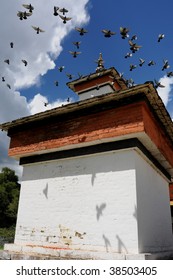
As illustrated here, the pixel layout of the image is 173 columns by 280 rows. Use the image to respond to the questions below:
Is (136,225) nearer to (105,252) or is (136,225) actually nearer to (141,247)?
(141,247)

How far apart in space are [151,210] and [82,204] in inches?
98.6

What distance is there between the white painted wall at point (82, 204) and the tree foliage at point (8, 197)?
105 ft

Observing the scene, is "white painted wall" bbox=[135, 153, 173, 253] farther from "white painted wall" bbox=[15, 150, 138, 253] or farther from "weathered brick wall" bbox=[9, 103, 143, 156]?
"weathered brick wall" bbox=[9, 103, 143, 156]

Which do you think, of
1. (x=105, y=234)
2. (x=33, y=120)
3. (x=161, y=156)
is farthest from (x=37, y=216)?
(x=161, y=156)

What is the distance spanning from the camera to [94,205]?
8289 millimetres

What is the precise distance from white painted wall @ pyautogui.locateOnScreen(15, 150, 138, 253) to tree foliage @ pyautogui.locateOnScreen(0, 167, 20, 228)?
1258 inches

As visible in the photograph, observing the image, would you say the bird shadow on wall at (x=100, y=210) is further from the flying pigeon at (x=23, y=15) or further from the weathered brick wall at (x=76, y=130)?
the flying pigeon at (x=23, y=15)

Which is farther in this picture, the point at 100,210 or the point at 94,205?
the point at 94,205

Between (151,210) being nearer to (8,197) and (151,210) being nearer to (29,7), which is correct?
(29,7)

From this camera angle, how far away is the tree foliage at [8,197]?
39.8 meters

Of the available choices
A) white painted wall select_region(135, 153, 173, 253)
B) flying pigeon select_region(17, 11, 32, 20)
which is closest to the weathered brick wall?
white painted wall select_region(135, 153, 173, 253)

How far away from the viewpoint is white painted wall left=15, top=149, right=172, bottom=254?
768cm

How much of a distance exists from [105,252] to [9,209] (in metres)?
35.7

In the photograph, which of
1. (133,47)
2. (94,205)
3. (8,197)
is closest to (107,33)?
(133,47)
